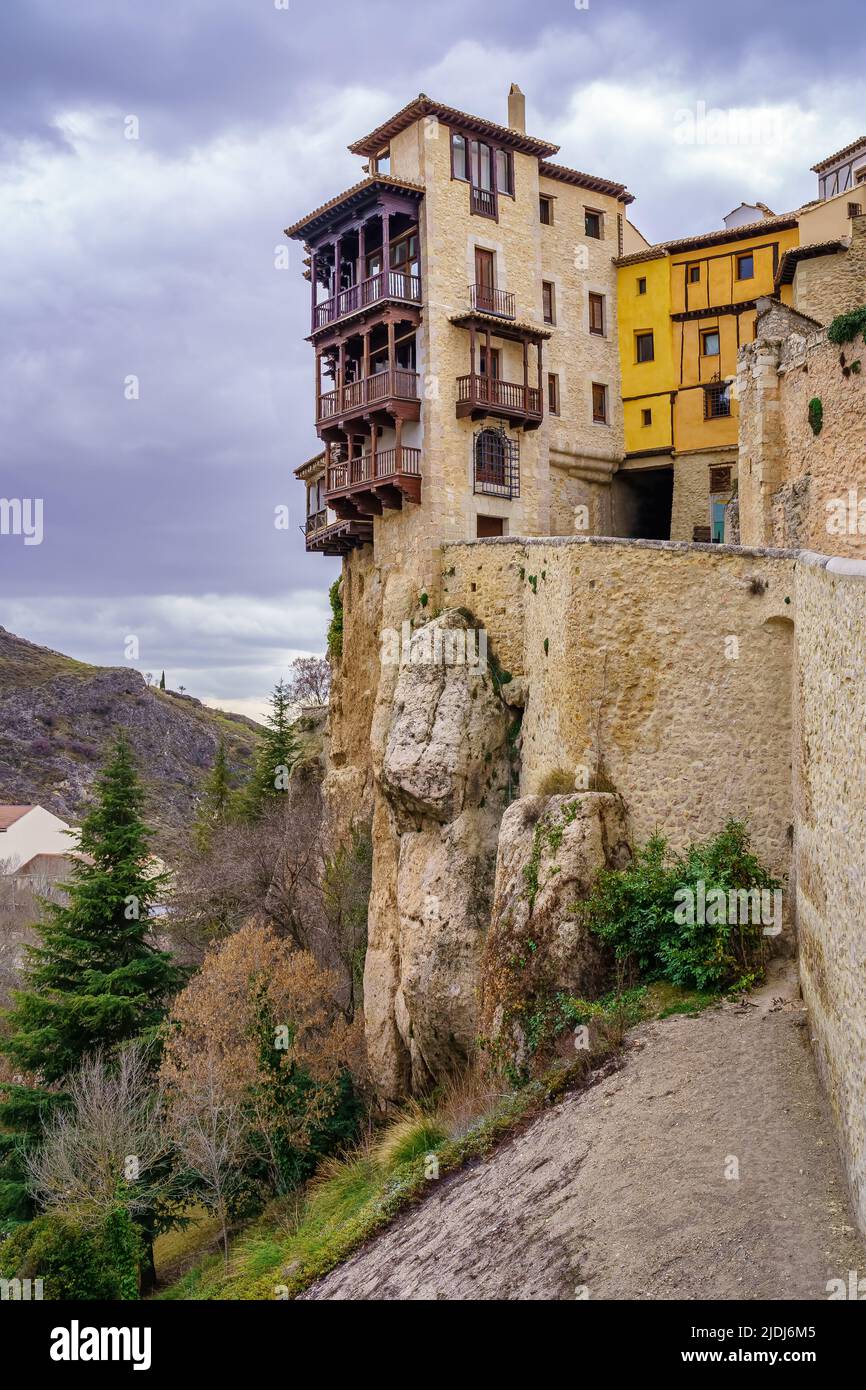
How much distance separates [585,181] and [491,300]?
747 centimetres

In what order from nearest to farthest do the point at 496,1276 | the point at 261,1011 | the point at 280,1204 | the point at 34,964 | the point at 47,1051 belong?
the point at 496,1276
the point at 280,1204
the point at 261,1011
the point at 47,1051
the point at 34,964

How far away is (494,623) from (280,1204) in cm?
1324

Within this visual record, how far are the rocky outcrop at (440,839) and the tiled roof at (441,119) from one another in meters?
14.8

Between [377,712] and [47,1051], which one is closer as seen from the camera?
[47,1051]

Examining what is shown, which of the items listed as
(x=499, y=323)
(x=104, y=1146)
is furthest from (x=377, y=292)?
(x=104, y=1146)

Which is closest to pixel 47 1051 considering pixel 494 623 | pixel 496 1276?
pixel 494 623

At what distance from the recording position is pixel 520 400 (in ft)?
109

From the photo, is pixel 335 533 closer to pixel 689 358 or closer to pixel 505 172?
pixel 505 172

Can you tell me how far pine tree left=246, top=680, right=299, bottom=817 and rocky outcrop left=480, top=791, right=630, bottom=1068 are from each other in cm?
3228

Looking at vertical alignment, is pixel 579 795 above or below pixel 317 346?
below

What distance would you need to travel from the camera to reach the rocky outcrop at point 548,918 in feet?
57.6

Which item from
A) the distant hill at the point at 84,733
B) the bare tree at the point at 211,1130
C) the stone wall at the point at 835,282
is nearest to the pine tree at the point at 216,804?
the distant hill at the point at 84,733

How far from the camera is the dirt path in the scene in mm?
10266

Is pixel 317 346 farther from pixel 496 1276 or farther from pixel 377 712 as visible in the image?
pixel 496 1276
